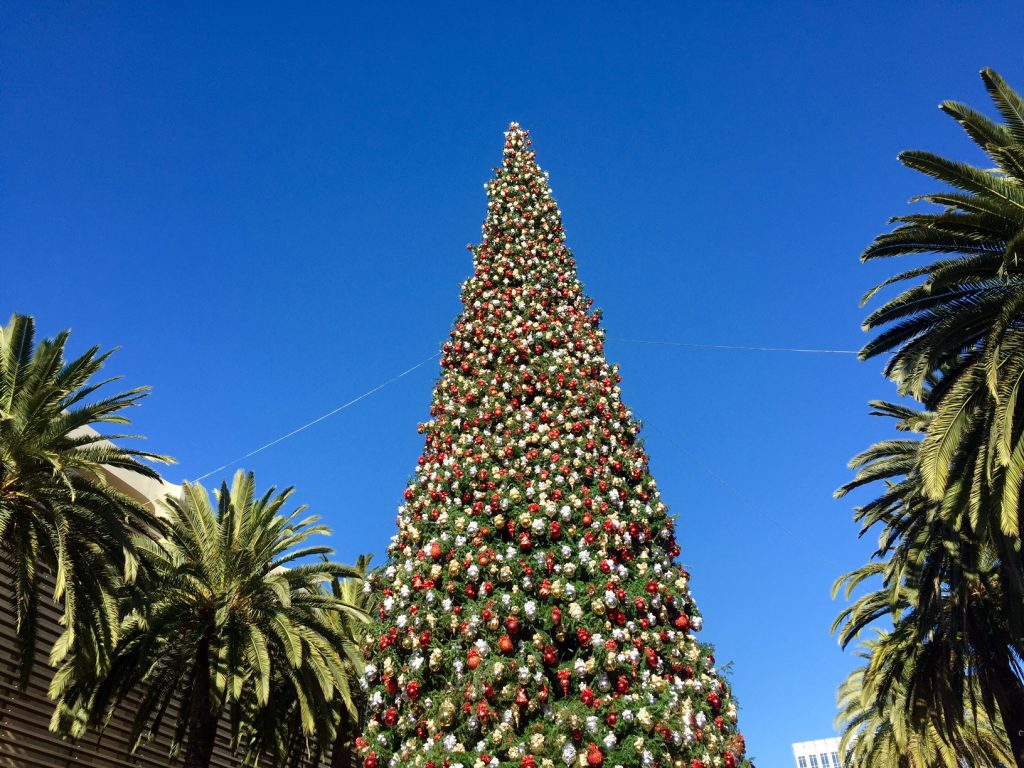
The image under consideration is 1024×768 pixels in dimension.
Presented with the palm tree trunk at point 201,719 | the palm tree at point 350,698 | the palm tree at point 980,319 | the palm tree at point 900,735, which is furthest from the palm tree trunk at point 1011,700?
the palm tree trunk at point 201,719

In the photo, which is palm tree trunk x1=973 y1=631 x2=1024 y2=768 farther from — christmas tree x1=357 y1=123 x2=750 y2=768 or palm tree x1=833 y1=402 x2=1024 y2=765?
christmas tree x1=357 y1=123 x2=750 y2=768

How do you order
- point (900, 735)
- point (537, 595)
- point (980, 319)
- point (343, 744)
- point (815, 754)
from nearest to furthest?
point (537, 595) → point (980, 319) → point (343, 744) → point (900, 735) → point (815, 754)

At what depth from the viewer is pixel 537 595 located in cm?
856

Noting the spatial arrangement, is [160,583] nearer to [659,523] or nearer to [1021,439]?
[659,523]

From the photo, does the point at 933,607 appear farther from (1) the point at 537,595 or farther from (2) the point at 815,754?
(2) the point at 815,754

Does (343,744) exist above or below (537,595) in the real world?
below

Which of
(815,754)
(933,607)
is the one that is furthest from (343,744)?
(815,754)

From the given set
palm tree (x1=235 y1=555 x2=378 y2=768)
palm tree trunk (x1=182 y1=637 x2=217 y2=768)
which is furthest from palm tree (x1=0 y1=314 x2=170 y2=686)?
palm tree (x1=235 y1=555 x2=378 y2=768)

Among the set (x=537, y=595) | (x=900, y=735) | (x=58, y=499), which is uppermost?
(x=58, y=499)

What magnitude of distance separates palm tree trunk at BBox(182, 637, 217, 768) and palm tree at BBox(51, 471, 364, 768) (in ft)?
0.06

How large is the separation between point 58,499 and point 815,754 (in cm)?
14442

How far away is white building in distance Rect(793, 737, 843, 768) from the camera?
125m

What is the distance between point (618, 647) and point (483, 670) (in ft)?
5.08

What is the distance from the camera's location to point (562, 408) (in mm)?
11328
